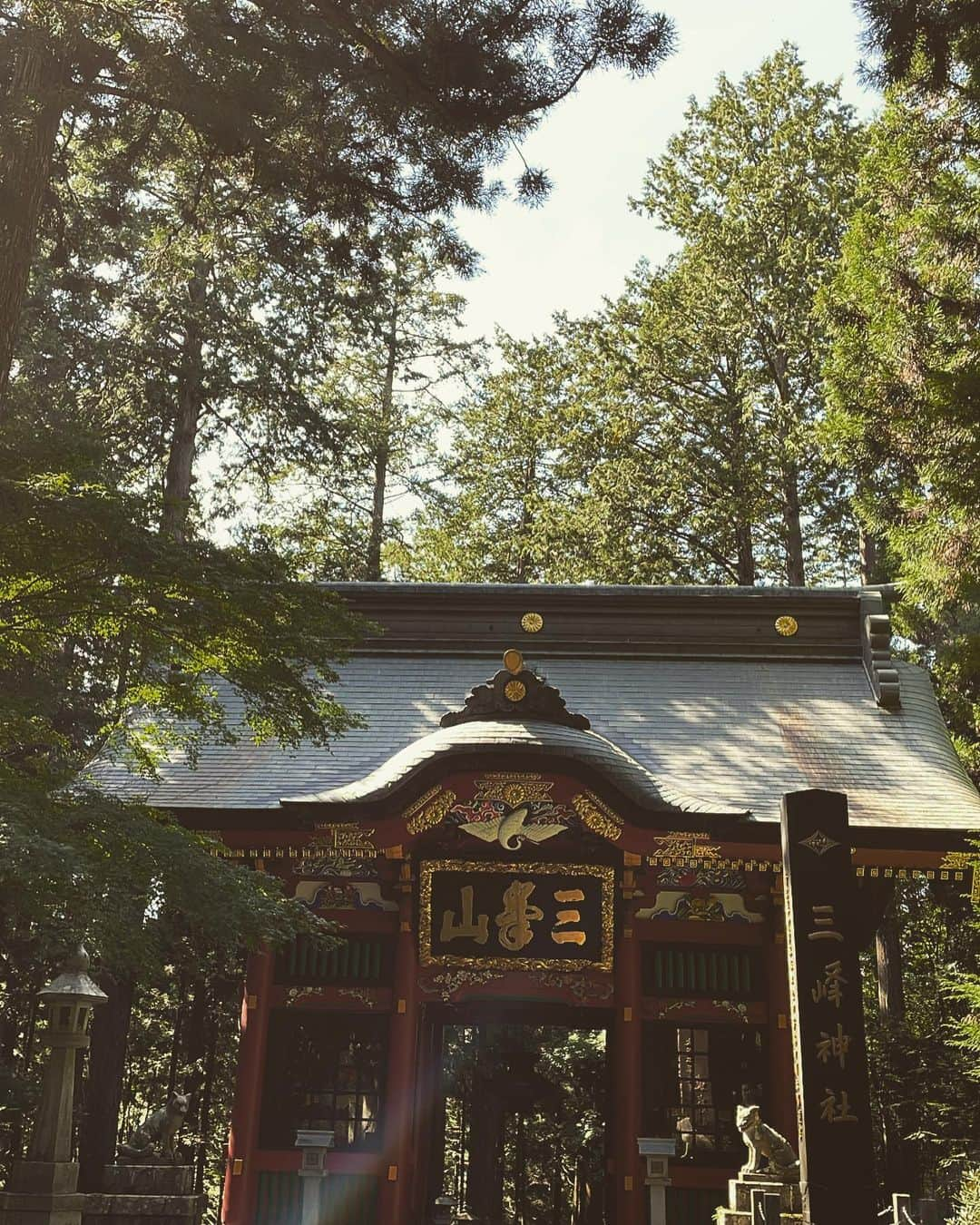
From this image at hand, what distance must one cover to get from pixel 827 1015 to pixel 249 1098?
17.4ft

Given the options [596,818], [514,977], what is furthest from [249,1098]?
[596,818]

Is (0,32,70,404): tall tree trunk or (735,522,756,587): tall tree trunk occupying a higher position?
(735,522,756,587): tall tree trunk

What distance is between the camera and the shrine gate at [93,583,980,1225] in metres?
9.19

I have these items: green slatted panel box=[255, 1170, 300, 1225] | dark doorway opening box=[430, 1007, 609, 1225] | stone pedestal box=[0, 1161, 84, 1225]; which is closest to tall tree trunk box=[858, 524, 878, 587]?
dark doorway opening box=[430, 1007, 609, 1225]

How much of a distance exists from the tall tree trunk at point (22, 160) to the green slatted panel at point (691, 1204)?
7752mm

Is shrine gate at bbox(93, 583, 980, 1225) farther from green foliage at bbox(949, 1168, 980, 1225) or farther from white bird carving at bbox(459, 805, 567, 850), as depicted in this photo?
green foliage at bbox(949, 1168, 980, 1225)

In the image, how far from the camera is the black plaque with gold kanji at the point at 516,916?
972cm

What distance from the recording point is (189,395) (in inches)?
677

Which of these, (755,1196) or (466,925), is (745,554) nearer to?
(466,925)

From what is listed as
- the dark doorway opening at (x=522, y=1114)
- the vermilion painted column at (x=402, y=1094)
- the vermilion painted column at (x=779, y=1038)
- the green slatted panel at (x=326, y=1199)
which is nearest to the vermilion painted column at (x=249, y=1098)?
the green slatted panel at (x=326, y=1199)

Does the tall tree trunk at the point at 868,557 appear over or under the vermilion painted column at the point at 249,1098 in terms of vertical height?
over

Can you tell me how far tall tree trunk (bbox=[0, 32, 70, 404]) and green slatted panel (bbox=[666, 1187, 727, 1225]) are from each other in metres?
7.75

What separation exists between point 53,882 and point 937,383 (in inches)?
236

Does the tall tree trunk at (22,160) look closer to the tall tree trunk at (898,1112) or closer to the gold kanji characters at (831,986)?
the gold kanji characters at (831,986)
